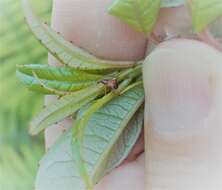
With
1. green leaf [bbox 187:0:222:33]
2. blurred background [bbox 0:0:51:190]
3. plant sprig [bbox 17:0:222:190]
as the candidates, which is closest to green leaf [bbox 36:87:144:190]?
plant sprig [bbox 17:0:222:190]

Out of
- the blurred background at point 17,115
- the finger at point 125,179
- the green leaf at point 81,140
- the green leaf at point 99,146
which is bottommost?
the blurred background at point 17,115

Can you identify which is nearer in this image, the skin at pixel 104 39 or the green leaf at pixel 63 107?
the green leaf at pixel 63 107

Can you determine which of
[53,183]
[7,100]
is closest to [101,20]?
[53,183]

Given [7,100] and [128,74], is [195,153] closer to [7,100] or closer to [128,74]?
[128,74]

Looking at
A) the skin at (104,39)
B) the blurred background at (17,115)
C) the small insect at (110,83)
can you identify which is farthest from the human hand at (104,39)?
the blurred background at (17,115)

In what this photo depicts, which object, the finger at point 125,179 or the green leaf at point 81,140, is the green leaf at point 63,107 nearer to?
the green leaf at point 81,140

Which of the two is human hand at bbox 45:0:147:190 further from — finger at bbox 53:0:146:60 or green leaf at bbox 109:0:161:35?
green leaf at bbox 109:0:161:35

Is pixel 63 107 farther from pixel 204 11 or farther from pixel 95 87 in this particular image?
pixel 204 11
